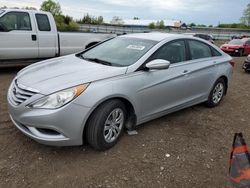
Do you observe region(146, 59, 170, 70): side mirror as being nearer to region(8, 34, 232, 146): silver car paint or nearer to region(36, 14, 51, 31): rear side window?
region(8, 34, 232, 146): silver car paint

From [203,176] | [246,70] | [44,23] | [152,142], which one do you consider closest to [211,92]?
[152,142]

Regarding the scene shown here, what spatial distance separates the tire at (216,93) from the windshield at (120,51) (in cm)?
197

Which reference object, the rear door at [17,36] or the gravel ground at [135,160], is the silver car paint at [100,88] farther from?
the rear door at [17,36]

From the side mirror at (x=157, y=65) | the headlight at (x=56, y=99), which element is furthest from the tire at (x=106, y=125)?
the side mirror at (x=157, y=65)

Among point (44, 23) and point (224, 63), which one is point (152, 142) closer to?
point (224, 63)

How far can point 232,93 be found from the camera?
7176mm


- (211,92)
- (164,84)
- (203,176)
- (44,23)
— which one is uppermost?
(44,23)

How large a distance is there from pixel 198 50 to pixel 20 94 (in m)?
3.40

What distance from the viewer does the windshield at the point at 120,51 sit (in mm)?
4109

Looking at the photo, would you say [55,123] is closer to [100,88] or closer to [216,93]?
[100,88]

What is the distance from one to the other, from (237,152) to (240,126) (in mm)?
3119

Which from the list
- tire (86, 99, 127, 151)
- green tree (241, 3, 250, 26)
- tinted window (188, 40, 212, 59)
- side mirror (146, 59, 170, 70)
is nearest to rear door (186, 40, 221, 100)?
tinted window (188, 40, 212, 59)

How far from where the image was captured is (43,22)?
325 inches

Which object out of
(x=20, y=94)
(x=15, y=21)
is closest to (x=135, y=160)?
(x=20, y=94)
